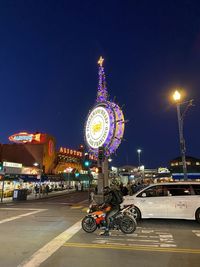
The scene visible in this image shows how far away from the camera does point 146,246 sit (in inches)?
333

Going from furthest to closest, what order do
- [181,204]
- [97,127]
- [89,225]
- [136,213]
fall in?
1. [97,127]
2. [136,213]
3. [181,204]
4. [89,225]

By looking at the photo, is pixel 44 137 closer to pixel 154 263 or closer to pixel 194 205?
pixel 194 205

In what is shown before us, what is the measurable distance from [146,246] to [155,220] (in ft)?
18.4

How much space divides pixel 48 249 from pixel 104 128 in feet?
68.7

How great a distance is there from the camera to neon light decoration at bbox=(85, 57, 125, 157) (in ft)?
92.1

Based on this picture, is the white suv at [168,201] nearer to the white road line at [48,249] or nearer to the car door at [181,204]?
the car door at [181,204]

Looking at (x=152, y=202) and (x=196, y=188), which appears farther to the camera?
(x=152, y=202)

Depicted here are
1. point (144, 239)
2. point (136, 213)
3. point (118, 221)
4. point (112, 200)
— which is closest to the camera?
point (144, 239)

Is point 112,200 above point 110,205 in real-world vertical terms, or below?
above

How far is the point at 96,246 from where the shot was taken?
331 inches

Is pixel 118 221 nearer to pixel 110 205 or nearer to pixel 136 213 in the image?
pixel 110 205

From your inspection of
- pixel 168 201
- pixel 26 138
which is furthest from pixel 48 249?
pixel 26 138

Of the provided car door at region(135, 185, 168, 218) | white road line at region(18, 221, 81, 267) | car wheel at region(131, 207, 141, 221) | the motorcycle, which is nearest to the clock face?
car door at region(135, 185, 168, 218)

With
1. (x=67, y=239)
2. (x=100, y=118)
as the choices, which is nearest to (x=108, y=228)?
(x=67, y=239)
